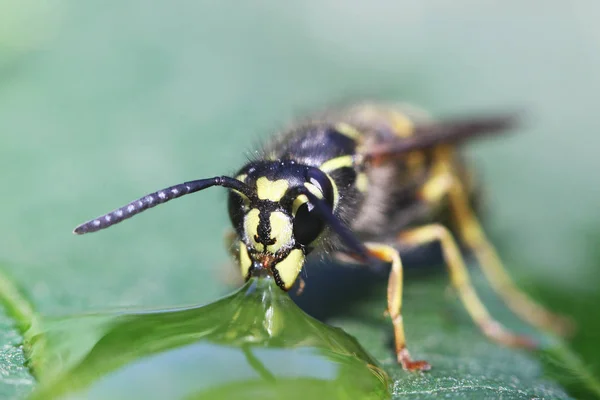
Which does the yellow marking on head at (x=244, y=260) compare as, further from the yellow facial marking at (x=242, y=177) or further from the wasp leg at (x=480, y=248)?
the wasp leg at (x=480, y=248)

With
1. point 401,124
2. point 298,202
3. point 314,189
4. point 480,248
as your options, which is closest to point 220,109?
point 401,124

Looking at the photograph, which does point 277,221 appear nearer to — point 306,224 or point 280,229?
point 280,229

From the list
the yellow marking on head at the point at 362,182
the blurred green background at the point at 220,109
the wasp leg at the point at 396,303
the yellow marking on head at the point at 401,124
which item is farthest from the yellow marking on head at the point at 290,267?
the yellow marking on head at the point at 401,124

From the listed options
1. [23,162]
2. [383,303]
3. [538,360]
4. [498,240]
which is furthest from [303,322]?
[498,240]

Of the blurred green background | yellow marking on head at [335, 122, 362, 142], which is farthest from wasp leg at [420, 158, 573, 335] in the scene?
yellow marking on head at [335, 122, 362, 142]

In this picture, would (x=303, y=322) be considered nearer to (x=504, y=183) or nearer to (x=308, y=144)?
(x=308, y=144)
